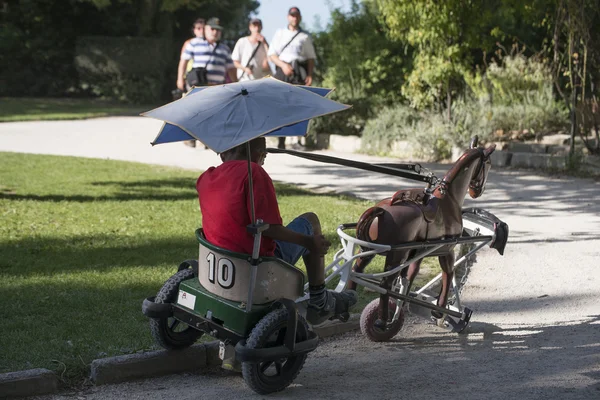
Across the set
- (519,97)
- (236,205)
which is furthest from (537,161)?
(236,205)

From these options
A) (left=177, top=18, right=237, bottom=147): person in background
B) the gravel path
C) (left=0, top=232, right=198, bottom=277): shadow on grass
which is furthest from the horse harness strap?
(left=177, top=18, right=237, bottom=147): person in background

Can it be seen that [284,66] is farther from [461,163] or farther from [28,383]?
[28,383]

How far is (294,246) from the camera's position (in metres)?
5.07

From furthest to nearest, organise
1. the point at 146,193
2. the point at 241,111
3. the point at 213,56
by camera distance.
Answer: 1. the point at 213,56
2. the point at 146,193
3. the point at 241,111

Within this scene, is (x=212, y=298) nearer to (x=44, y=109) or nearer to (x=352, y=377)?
(x=352, y=377)

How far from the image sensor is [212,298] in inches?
188

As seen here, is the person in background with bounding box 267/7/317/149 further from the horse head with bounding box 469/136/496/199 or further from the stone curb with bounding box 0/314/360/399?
the stone curb with bounding box 0/314/360/399

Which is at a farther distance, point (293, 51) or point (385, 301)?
point (293, 51)

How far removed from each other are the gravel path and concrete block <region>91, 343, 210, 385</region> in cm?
7

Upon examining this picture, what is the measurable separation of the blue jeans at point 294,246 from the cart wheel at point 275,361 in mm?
398

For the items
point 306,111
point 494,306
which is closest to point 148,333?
point 306,111

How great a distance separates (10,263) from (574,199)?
23.7 feet

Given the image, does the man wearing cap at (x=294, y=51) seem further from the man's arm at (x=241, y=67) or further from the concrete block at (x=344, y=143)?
the concrete block at (x=344, y=143)

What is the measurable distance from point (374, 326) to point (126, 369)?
5.28 feet
